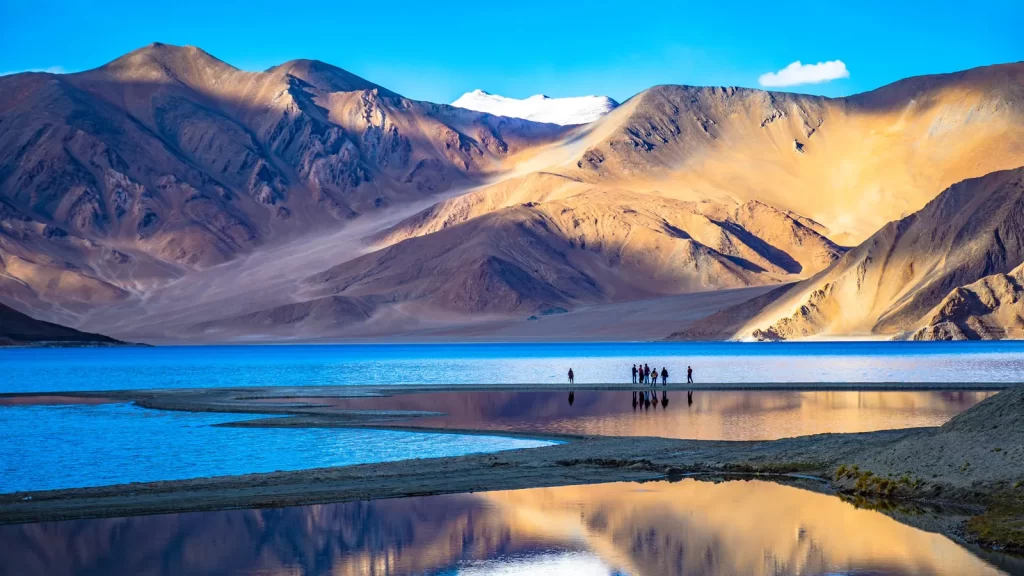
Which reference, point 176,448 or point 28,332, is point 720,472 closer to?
point 176,448

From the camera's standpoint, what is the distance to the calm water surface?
3669 centimetres

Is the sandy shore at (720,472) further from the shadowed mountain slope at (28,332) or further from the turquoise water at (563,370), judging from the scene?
the shadowed mountain slope at (28,332)

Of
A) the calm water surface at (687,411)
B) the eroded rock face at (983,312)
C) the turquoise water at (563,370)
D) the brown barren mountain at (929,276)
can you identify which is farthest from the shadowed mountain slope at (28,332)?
the calm water surface at (687,411)

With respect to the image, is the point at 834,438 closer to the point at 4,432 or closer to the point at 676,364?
the point at 4,432

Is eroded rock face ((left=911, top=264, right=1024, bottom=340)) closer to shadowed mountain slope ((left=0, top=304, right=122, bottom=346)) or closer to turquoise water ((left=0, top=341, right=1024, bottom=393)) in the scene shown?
turquoise water ((left=0, top=341, right=1024, bottom=393))

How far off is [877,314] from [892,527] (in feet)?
384

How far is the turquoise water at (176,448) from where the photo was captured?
29.3 m

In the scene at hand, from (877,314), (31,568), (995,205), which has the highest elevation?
(995,205)

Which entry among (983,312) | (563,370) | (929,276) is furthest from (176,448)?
(929,276)

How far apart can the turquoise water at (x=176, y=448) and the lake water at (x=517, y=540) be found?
745 cm

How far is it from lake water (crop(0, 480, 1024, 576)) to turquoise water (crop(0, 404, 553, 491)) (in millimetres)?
7445

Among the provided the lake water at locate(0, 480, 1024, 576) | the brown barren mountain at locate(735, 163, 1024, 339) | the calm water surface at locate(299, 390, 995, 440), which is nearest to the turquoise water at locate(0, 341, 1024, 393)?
the brown barren mountain at locate(735, 163, 1024, 339)

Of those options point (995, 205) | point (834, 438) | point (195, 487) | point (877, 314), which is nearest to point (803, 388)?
point (834, 438)

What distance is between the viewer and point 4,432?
133 ft
